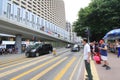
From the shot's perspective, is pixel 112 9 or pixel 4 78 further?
pixel 112 9

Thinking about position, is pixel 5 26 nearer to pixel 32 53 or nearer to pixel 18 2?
pixel 32 53

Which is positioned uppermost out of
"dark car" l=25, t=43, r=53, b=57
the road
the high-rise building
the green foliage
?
the high-rise building

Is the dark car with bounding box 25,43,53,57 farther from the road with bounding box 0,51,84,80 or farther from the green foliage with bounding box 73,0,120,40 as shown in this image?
the road with bounding box 0,51,84,80

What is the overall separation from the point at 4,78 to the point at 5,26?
18.8 meters

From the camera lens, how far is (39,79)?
8.77 metres

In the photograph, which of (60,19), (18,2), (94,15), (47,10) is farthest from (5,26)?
(60,19)

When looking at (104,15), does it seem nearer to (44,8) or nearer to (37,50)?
(37,50)

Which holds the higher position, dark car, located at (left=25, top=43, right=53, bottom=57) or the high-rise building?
the high-rise building

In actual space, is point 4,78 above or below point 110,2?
below

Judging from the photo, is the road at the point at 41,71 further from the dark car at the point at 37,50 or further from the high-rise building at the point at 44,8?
the high-rise building at the point at 44,8

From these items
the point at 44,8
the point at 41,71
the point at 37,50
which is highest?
the point at 44,8

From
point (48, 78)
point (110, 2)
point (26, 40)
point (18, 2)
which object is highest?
point (18, 2)

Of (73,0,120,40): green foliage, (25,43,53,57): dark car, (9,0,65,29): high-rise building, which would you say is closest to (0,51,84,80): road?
(25,43,53,57): dark car

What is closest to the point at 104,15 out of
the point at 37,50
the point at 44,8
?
the point at 37,50
